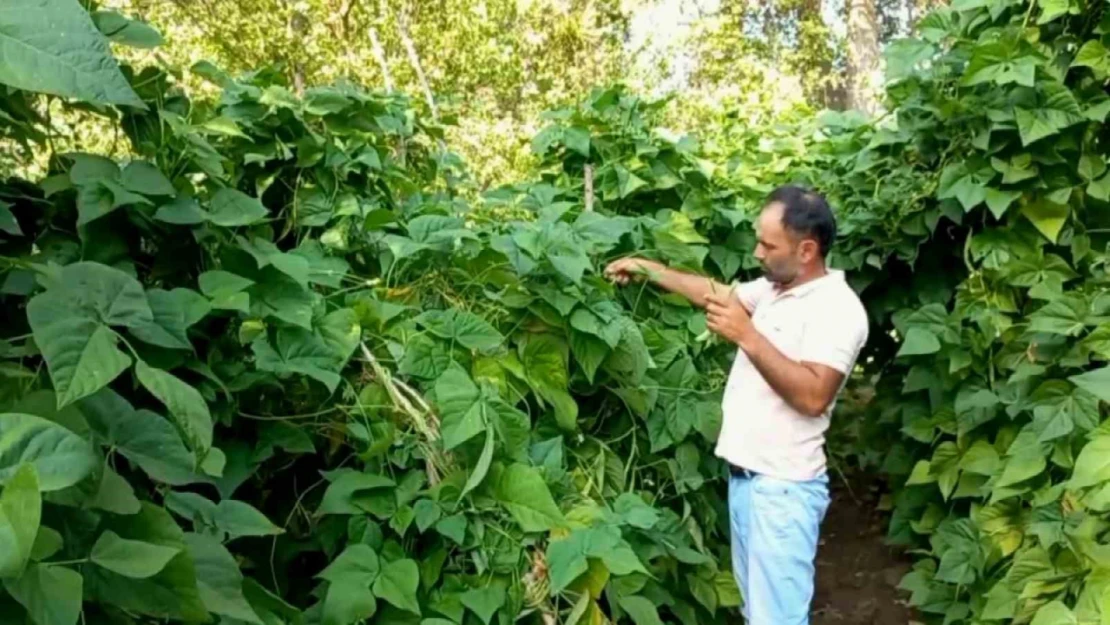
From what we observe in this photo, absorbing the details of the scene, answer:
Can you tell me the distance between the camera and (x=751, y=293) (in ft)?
8.27

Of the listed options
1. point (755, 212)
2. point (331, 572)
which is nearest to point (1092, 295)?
point (755, 212)

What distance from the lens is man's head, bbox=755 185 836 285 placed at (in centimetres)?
227

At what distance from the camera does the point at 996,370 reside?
260 cm

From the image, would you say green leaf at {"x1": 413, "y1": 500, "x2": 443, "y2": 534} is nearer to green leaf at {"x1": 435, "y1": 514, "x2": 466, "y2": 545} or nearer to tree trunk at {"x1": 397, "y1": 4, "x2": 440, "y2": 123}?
green leaf at {"x1": 435, "y1": 514, "x2": 466, "y2": 545}

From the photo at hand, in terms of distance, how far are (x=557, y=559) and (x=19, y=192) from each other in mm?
1018

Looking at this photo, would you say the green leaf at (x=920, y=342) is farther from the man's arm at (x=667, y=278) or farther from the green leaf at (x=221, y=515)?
the green leaf at (x=221, y=515)

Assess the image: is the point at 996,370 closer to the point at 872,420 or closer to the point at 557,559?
the point at 872,420

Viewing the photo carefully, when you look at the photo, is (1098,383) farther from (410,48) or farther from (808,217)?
(410,48)

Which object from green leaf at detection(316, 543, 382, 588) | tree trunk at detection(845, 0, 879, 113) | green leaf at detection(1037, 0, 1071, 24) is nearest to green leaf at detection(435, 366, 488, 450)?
green leaf at detection(316, 543, 382, 588)

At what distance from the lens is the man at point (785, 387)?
7.11 ft

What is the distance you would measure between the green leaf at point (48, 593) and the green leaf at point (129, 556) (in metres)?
0.06

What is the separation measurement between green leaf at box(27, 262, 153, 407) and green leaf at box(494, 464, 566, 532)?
0.72 m

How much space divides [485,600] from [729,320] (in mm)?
883

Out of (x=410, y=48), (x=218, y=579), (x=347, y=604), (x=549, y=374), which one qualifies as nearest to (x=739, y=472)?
(x=549, y=374)
